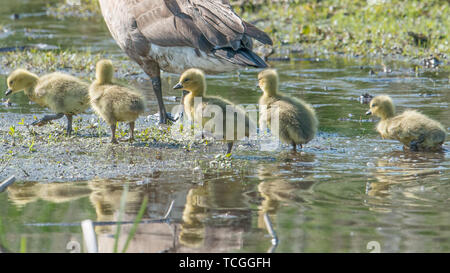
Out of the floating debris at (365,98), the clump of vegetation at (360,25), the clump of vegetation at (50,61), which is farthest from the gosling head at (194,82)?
the clump of vegetation at (360,25)

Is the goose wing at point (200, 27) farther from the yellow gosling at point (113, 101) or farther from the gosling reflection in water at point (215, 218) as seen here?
the gosling reflection in water at point (215, 218)

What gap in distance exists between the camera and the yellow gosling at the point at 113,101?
720 centimetres

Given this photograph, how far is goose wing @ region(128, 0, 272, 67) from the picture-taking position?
746 centimetres

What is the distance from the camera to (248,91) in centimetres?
1023

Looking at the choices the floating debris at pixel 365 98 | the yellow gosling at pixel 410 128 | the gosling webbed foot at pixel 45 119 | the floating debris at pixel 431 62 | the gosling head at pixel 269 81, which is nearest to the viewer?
the yellow gosling at pixel 410 128

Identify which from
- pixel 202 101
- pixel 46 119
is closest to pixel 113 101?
pixel 202 101

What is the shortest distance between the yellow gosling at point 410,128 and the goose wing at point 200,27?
4.25 ft

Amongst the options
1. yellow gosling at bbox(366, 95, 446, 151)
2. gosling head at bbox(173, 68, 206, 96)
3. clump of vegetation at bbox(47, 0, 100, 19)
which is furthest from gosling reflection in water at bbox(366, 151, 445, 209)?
clump of vegetation at bbox(47, 0, 100, 19)

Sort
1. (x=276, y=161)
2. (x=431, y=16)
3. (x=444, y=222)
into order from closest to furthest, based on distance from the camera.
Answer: (x=444, y=222) → (x=276, y=161) → (x=431, y=16)

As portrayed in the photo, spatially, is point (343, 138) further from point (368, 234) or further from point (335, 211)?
point (368, 234)

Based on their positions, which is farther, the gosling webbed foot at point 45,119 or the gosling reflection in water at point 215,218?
the gosling webbed foot at point 45,119

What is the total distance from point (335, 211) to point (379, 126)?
264 centimetres
